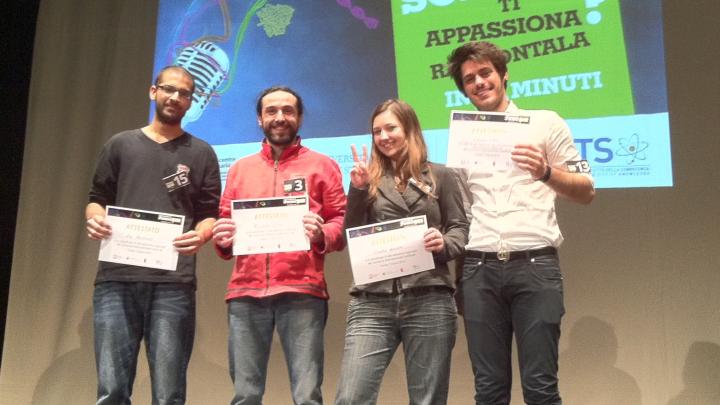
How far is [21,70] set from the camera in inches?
171

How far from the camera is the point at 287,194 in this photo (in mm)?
2555

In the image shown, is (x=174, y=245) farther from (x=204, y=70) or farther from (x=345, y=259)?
(x=204, y=70)

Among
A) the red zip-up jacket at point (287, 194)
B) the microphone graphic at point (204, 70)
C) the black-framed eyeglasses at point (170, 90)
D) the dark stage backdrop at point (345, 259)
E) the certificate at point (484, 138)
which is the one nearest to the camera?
the certificate at point (484, 138)

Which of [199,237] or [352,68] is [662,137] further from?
[199,237]

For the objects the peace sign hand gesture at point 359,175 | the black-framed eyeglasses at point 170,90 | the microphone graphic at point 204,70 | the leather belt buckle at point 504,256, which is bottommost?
the leather belt buckle at point 504,256

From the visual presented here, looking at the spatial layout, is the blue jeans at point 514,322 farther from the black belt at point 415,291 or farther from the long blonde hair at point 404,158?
the long blonde hair at point 404,158

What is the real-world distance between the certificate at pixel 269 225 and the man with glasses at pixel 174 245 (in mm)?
192

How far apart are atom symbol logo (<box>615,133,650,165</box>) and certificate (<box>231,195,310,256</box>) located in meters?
1.77

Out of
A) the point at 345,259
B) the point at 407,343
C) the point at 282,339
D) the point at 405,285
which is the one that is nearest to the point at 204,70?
the point at 345,259

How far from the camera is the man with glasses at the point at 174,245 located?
2.43 meters

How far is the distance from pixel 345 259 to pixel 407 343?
1547 millimetres

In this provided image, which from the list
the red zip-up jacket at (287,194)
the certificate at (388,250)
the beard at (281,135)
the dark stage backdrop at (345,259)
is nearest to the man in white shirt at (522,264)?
the certificate at (388,250)

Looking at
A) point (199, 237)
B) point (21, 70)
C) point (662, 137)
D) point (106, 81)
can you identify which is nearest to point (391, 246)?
point (199, 237)

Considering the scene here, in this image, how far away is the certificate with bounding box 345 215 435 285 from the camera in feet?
7.32
